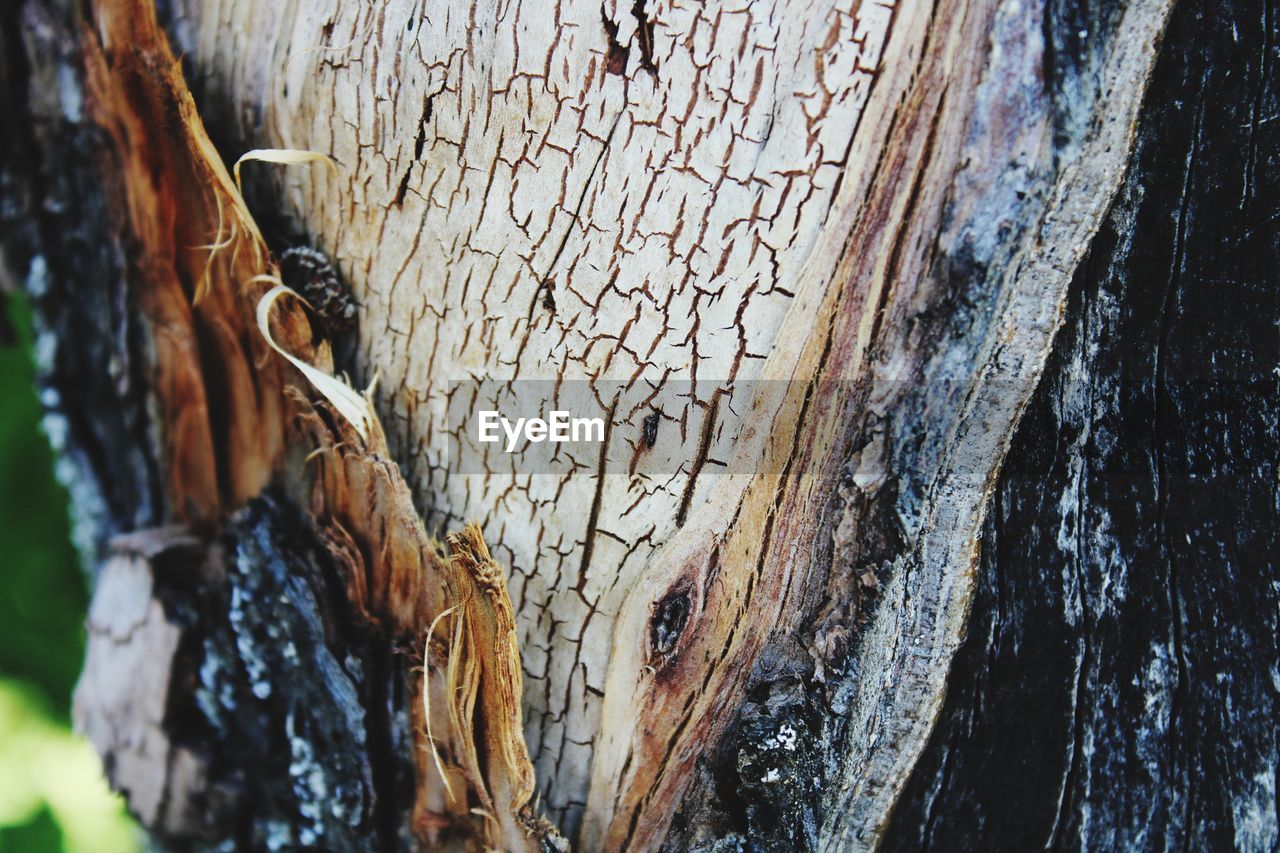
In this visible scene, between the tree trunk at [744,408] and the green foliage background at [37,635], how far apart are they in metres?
0.68

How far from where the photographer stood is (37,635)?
154cm

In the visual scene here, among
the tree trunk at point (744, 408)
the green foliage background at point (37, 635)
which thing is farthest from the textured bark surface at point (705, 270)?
the green foliage background at point (37, 635)

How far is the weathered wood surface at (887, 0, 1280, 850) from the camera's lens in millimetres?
742

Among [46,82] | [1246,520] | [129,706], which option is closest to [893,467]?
[1246,520]

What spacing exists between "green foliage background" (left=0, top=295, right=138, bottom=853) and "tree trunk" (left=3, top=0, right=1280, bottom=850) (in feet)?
2.23

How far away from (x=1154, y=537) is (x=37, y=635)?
179cm

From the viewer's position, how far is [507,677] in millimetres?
806

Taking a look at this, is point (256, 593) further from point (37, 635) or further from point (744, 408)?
point (37, 635)

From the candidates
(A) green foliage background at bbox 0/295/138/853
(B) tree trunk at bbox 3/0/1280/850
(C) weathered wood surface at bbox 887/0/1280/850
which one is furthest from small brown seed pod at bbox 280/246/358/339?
(A) green foliage background at bbox 0/295/138/853

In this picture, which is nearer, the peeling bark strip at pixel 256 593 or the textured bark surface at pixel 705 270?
the textured bark surface at pixel 705 270

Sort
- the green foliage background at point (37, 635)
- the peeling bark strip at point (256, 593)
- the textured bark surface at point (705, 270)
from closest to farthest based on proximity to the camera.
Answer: the textured bark surface at point (705, 270), the peeling bark strip at point (256, 593), the green foliage background at point (37, 635)

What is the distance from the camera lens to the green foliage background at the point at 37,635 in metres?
1.41

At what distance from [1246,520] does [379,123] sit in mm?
918

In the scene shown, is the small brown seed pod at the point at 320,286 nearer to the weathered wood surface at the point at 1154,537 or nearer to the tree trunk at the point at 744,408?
the tree trunk at the point at 744,408
